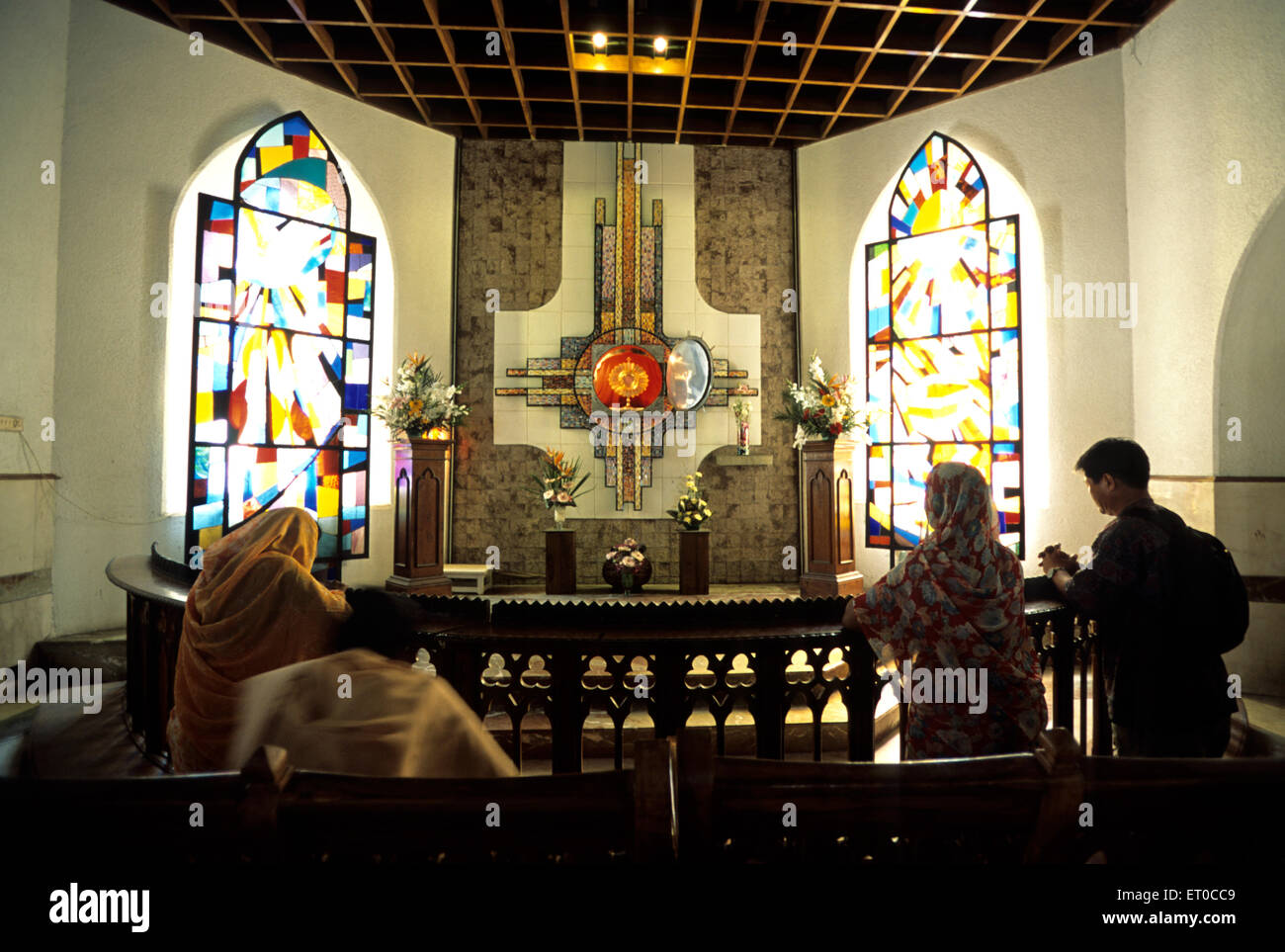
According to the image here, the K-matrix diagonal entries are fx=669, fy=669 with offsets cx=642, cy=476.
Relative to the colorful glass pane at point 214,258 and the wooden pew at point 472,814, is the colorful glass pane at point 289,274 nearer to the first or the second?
the colorful glass pane at point 214,258

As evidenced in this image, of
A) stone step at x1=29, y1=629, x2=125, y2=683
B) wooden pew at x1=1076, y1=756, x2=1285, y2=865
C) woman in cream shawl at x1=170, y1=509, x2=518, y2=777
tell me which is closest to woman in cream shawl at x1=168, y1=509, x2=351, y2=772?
woman in cream shawl at x1=170, y1=509, x2=518, y2=777

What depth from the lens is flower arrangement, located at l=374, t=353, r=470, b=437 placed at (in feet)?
20.9

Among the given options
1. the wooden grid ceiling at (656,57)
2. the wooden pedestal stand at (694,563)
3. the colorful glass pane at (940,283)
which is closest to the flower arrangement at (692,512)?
the wooden pedestal stand at (694,563)

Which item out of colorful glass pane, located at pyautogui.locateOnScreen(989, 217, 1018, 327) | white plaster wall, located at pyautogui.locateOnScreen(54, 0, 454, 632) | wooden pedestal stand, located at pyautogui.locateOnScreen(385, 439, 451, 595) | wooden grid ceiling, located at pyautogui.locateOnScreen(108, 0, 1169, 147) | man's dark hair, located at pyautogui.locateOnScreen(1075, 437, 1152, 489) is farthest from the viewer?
colorful glass pane, located at pyautogui.locateOnScreen(989, 217, 1018, 327)

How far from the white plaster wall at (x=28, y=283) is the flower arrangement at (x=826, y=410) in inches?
235

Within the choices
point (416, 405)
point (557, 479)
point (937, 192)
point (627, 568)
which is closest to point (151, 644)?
point (416, 405)

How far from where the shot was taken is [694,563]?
22.1ft

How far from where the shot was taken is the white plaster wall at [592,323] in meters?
7.77

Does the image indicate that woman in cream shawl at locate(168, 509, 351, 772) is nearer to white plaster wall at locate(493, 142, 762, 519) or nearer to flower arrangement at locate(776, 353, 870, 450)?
flower arrangement at locate(776, 353, 870, 450)

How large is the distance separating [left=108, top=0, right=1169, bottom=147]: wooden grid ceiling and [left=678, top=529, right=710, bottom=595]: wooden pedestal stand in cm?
447

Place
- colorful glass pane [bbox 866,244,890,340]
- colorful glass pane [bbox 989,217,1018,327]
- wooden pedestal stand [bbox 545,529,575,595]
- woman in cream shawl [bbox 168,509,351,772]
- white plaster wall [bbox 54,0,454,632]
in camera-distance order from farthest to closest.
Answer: colorful glass pane [bbox 866,244,890,340]
wooden pedestal stand [bbox 545,529,575,595]
colorful glass pane [bbox 989,217,1018,327]
white plaster wall [bbox 54,0,454,632]
woman in cream shawl [bbox 168,509,351,772]

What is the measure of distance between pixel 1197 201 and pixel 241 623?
639 centimetres

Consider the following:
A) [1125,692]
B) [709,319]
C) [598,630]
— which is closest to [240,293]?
[709,319]
